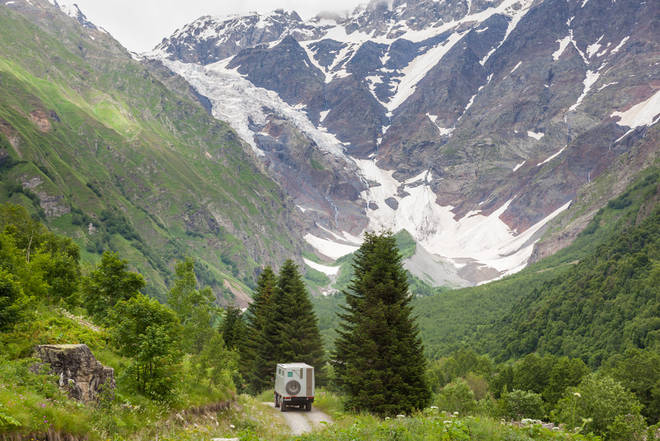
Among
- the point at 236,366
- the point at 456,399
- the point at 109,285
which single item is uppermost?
the point at 109,285

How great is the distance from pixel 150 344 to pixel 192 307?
18.4 meters

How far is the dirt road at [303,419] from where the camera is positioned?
30.5m

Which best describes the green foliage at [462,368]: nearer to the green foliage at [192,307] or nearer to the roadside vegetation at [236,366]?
the roadside vegetation at [236,366]

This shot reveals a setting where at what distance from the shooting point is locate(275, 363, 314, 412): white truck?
3716cm

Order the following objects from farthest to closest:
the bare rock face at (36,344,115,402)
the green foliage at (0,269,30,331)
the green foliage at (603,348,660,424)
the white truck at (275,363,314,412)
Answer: the green foliage at (603,348,660,424), the white truck at (275,363,314,412), the green foliage at (0,269,30,331), the bare rock face at (36,344,115,402)

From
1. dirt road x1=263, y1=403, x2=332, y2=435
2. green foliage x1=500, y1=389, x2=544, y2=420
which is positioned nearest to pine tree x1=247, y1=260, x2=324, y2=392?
dirt road x1=263, y1=403, x2=332, y2=435

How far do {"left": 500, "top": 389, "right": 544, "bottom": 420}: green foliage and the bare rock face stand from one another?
6229 cm

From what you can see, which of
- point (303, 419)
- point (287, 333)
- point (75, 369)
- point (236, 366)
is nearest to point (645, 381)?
point (287, 333)

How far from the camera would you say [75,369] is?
728 inches

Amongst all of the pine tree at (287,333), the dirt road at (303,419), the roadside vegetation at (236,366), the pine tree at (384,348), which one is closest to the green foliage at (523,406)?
the roadside vegetation at (236,366)

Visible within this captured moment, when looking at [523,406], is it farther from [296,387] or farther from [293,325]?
[296,387]

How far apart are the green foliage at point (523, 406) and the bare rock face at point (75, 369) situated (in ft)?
204

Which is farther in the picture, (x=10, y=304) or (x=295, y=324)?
(x=295, y=324)

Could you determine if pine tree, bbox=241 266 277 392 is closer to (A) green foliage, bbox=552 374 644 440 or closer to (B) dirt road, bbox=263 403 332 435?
(B) dirt road, bbox=263 403 332 435
